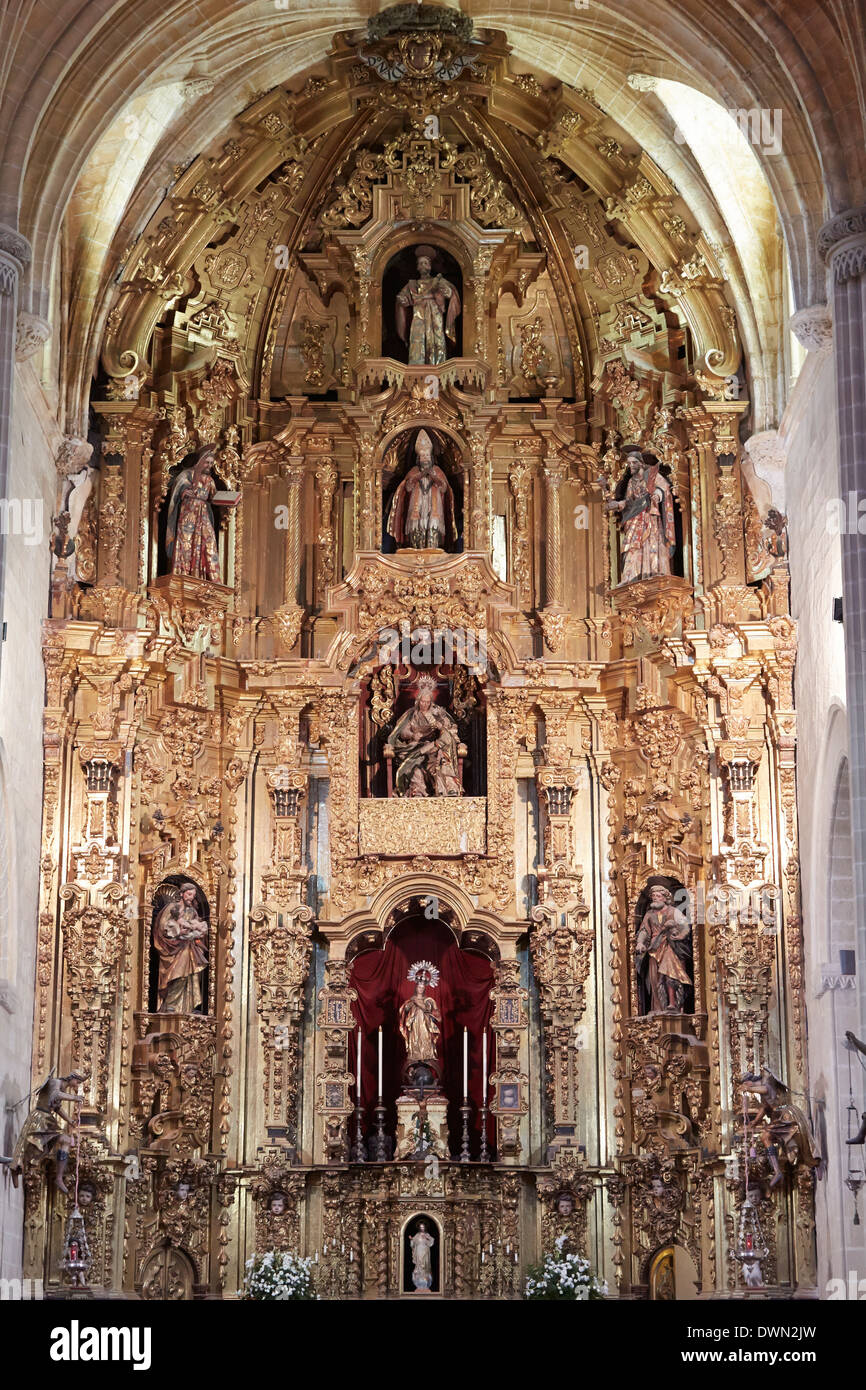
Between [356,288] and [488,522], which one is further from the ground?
[356,288]

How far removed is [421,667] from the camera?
29.2 metres

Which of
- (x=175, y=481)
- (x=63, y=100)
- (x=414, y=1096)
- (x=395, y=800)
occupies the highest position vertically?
(x=63, y=100)

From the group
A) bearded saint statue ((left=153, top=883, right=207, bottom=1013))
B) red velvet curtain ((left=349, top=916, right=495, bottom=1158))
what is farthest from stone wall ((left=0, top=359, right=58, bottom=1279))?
red velvet curtain ((left=349, top=916, right=495, bottom=1158))

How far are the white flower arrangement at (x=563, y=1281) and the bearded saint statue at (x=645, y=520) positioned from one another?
29.9 ft

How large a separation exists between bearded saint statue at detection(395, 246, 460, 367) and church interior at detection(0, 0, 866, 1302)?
7 cm

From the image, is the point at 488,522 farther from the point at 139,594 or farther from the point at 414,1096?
the point at 414,1096

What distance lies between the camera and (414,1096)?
88.7 feet

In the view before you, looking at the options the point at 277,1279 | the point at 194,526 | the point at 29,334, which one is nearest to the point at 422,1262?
the point at 277,1279

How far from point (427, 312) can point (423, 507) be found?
114 inches

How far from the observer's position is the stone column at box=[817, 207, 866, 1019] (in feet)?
64.3

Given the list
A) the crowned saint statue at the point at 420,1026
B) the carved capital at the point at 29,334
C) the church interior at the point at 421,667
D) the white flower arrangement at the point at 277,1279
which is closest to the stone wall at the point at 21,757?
the church interior at the point at 421,667
